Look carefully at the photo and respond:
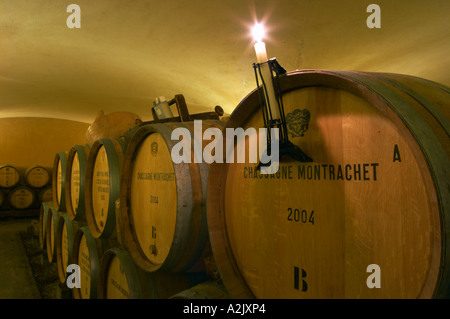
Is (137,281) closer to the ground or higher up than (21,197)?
closer to the ground

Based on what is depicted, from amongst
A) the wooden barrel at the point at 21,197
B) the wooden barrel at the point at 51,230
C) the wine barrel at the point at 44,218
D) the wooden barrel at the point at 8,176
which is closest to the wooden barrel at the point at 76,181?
the wooden barrel at the point at 51,230

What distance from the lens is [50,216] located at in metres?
4.76

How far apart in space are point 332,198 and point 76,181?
3232mm

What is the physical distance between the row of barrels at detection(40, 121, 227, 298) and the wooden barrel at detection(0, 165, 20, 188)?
7.36 m

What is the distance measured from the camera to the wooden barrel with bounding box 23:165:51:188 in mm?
8717

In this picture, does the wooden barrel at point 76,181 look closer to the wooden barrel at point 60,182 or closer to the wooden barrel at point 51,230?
the wooden barrel at point 60,182

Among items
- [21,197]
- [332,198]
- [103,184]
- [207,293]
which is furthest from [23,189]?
[332,198]

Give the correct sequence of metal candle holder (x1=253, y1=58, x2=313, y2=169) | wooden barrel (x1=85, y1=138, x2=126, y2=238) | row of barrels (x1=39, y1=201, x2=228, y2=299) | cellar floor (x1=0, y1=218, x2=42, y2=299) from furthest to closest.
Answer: cellar floor (x1=0, y1=218, x2=42, y2=299) → wooden barrel (x1=85, y1=138, x2=126, y2=238) → row of barrels (x1=39, y1=201, x2=228, y2=299) → metal candle holder (x1=253, y1=58, x2=313, y2=169)

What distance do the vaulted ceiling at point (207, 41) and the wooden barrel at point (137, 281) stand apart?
2.45 m

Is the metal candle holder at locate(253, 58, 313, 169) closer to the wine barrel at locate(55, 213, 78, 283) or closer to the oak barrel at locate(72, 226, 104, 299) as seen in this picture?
the oak barrel at locate(72, 226, 104, 299)

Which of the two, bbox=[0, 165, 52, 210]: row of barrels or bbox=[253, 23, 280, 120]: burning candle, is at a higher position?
bbox=[253, 23, 280, 120]: burning candle

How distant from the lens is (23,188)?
341 inches

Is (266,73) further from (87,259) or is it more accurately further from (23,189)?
(23,189)

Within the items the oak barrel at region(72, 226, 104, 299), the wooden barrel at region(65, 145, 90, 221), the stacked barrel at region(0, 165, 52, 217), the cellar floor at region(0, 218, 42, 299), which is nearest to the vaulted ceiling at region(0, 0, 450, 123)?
the wooden barrel at region(65, 145, 90, 221)
